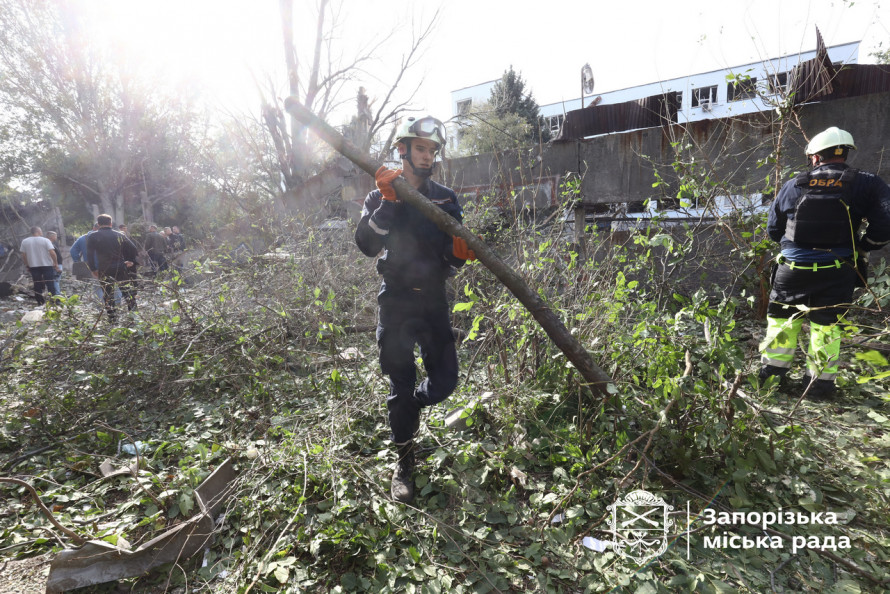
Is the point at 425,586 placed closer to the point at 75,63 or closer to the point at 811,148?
the point at 811,148

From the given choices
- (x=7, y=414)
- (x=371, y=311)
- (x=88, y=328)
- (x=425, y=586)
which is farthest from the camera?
(x=371, y=311)

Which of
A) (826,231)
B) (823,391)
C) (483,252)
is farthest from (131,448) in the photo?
(826,231)

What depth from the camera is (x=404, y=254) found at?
95.6 inches

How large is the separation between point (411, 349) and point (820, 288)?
2971mm

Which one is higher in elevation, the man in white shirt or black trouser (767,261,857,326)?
the man in white shirt

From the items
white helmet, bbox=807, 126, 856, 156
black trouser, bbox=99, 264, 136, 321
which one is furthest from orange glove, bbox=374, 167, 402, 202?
black trouser, bbox=99, 264, 136, 321

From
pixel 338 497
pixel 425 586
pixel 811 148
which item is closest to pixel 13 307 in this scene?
pixel 338 497

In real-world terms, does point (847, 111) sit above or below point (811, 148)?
above

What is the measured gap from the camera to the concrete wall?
4.34 metres

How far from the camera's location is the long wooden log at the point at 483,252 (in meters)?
2.18

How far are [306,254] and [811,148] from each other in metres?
5.51

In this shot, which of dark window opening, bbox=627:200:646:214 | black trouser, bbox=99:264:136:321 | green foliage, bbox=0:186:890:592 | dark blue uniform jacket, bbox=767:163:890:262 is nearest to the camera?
green foliage, bbox=0:186:890:592

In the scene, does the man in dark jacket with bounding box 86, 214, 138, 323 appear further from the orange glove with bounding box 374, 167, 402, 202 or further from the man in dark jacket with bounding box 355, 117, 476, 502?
the orange glove with bounding box 374, 167, 402, 202

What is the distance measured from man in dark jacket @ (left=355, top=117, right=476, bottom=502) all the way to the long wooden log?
0.65 ft
